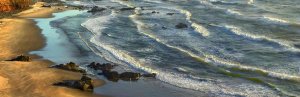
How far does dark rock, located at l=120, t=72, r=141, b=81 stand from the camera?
68.1ft

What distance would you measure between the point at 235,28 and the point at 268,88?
14281mm

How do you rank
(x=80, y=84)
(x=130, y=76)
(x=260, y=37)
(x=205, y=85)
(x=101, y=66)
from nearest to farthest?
(x=80, y=84)
(x=205, y=85)
(x=130, y=76)
(x=101, y=66)
(x=260, y=37)

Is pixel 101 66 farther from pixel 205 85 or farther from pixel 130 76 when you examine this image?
pixel 205 85

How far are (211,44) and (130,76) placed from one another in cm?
860

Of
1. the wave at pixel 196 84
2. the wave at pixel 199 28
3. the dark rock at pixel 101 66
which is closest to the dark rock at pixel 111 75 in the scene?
the dark rock at pixel 101 66

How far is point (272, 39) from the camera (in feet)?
94.4

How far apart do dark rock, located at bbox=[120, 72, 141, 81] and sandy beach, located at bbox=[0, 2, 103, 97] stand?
1.21m

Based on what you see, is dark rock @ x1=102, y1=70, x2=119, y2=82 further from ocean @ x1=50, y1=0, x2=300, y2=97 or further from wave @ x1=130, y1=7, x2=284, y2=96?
wave @ x1=130, y1=7, x2=284, y2=96

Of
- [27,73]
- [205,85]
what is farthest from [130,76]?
[27,73]

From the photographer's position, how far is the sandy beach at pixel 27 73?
18.2 meters

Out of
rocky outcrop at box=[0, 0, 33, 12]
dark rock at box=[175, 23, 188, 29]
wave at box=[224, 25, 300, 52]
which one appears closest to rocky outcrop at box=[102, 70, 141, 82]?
wave at box=[224, 25, 300, 52]

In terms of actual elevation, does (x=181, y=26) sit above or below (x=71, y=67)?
below

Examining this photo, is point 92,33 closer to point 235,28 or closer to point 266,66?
point 235,28

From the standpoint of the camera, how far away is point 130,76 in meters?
21.0
